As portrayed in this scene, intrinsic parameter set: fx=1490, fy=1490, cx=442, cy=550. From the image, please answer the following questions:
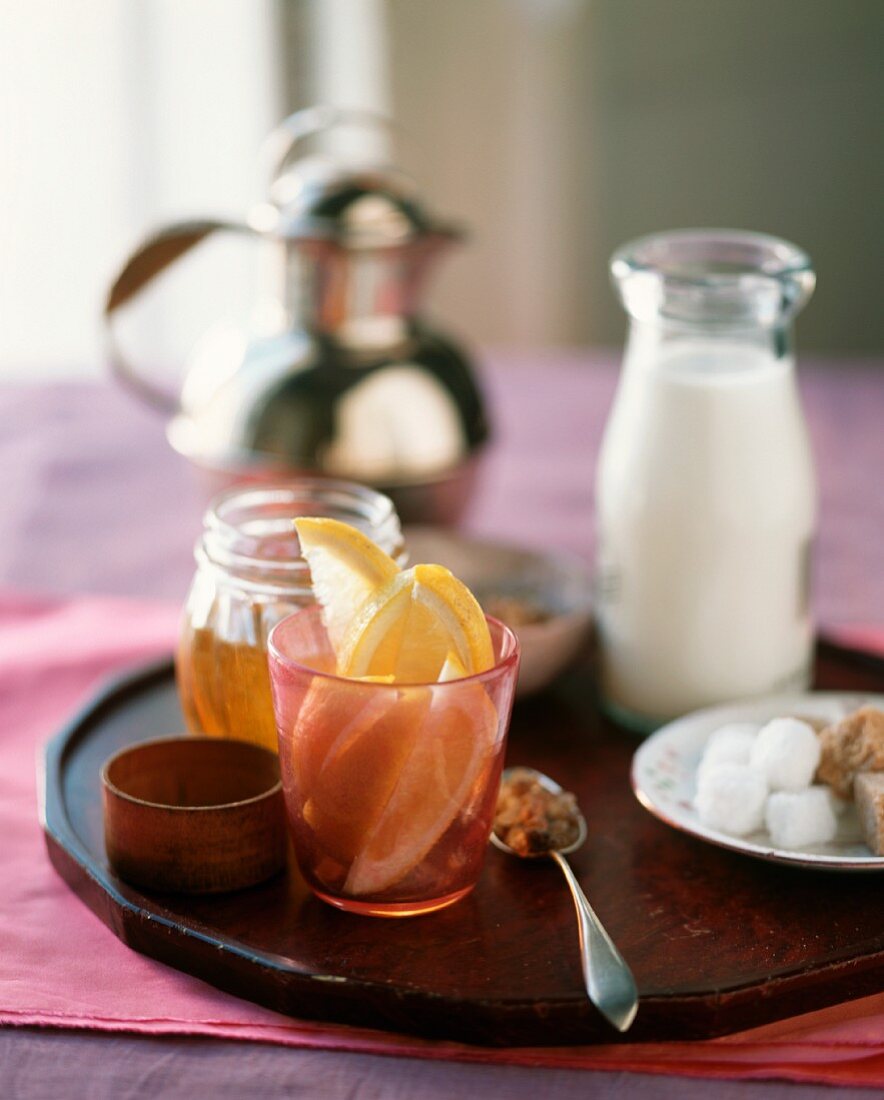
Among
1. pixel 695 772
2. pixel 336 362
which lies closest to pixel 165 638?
pixel 336 362

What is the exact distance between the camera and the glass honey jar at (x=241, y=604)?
784mm

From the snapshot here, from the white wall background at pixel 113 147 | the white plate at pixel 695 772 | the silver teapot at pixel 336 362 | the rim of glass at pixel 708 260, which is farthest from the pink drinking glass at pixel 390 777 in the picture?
the white wall background at pixel 113 147

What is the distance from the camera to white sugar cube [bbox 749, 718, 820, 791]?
731 millimetres

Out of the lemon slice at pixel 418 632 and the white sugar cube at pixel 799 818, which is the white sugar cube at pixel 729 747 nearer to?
the white sugar cube at pixel 799 818

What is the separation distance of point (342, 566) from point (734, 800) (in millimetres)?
224

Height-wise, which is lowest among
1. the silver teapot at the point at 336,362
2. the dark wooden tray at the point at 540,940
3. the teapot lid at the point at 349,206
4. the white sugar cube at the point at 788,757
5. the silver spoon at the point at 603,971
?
the dark wooden tray at the point at 540,940

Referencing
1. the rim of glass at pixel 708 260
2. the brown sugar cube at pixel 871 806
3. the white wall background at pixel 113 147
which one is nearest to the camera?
the brown sugar cube at pixel 871 806

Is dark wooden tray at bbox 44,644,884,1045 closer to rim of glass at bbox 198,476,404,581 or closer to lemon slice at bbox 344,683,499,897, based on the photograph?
lemon slice at bbox 344,683,499,897

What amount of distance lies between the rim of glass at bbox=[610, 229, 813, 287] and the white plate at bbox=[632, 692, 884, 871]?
0.24 metres

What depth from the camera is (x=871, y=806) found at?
0.71m

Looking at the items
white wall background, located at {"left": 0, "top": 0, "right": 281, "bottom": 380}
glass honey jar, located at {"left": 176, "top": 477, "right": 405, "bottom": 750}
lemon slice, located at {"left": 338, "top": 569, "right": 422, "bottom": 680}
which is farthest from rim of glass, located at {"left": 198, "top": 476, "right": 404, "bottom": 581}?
white wall background, located at {"left": 0, "top": 0, "right": 281, "bottom": 380}

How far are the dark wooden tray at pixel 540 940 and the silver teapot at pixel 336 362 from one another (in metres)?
0.38

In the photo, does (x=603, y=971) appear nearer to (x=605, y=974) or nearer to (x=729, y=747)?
(x=605, y=974)

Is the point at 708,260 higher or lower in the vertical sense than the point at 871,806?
higher
